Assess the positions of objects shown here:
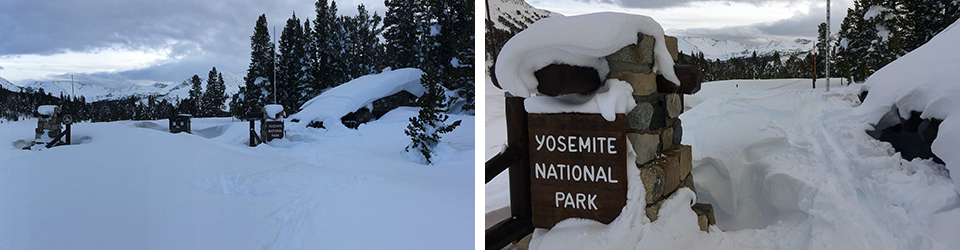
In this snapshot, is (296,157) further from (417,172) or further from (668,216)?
(668,216)

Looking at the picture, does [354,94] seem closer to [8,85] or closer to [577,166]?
[8,85]

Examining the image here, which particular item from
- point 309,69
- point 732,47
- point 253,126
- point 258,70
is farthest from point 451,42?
point 732,47

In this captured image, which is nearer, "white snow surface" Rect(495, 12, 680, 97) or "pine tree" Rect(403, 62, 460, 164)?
"white snow surface" Rect(495, 12, 680, 97)

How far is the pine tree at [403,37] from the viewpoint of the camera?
348 cm

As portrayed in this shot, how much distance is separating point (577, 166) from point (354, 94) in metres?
2.66

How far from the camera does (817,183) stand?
1.85 meters

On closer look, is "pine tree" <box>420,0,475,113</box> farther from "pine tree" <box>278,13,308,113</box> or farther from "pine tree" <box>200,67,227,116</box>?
"pine tree" <box>200,67,227,116</box>

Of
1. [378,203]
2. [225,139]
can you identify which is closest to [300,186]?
[378,203]

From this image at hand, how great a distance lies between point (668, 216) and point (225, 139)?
2.52 metres

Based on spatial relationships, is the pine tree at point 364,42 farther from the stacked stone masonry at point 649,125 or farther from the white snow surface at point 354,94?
the stacked stone masonry at point 649,125

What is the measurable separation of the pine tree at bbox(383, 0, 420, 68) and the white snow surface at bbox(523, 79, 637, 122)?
2.13 m

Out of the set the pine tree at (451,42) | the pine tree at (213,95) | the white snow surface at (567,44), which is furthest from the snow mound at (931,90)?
the pine tree at (213,95)

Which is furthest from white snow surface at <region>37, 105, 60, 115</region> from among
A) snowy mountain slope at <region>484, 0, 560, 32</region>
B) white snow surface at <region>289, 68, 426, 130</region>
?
snowy mountain slope at <region>484, 0, 560, 32</region>

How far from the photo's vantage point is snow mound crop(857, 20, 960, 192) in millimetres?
1489
